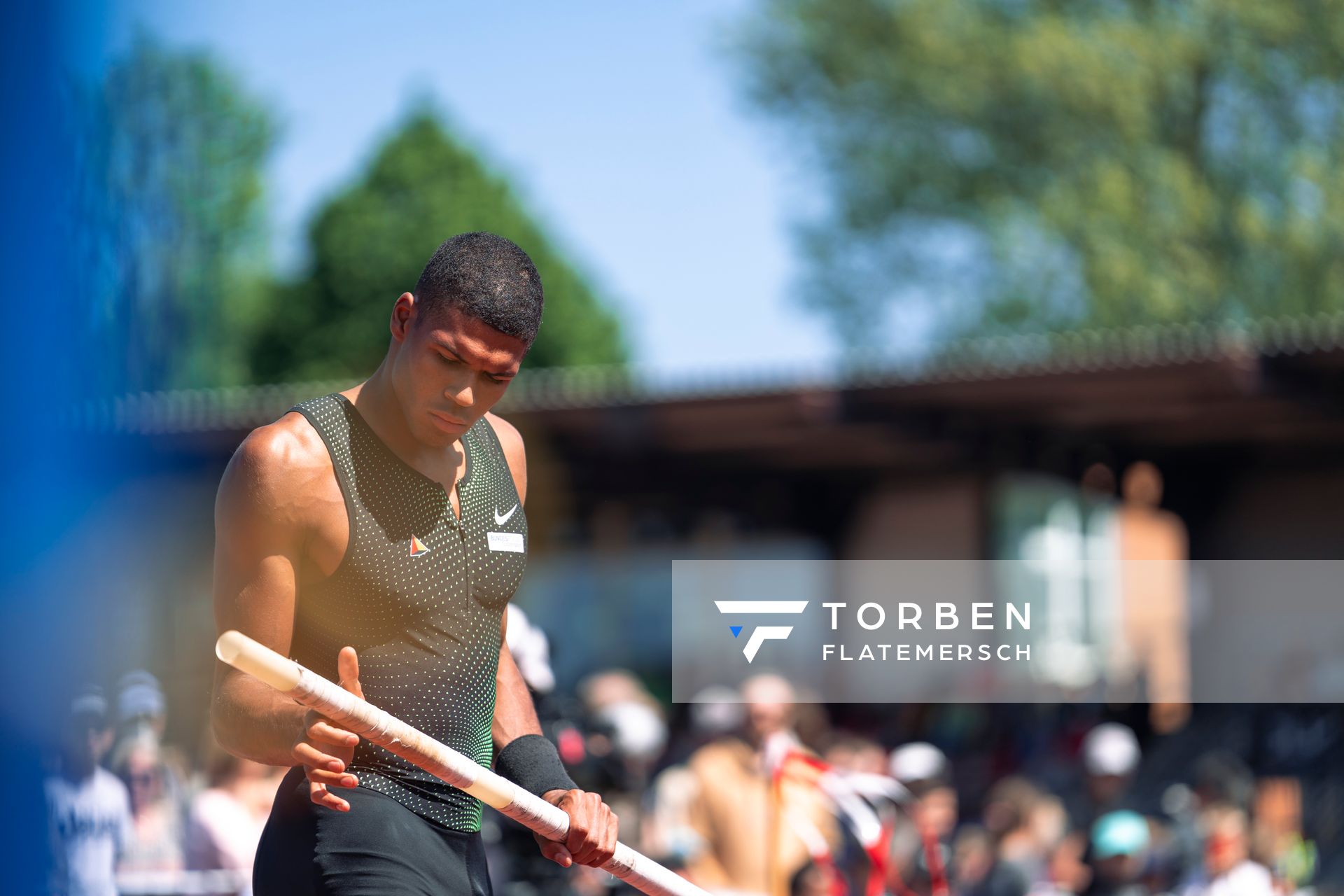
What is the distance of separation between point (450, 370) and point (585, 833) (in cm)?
78

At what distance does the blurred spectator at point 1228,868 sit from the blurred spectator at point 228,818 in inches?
173

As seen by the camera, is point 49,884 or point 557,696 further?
point 557,696

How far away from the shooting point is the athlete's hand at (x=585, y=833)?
2648 mm

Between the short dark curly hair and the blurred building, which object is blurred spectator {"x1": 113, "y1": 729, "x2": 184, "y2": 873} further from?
the short dark curly hair

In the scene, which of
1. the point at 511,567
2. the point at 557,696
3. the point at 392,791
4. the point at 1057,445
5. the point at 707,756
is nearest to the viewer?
the point at 392,791

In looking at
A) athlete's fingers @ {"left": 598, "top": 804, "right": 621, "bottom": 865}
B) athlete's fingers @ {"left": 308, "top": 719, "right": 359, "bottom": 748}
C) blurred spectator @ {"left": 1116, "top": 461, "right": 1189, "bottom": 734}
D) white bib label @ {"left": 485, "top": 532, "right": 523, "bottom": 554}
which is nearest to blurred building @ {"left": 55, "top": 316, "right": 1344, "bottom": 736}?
blurred spectator @ {"left": 1116, "top": 461, "right": 1189, "bottom": 734}

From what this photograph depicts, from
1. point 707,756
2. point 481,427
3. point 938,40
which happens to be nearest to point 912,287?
point 938,40

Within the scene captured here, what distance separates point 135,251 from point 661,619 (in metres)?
16.2

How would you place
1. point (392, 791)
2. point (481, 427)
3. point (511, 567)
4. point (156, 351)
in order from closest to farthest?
point (156, 351), point (392, 791), point (511, 567), point (481, 427)

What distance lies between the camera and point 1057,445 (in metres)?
14.7

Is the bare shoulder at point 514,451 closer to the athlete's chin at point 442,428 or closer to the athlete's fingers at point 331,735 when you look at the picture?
the athlete's chin at point 442,428

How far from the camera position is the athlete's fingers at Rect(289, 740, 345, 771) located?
91.0 inches

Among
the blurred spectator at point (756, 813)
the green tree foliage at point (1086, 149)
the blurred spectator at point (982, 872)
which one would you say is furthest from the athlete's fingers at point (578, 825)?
the green tree foliage at point (1086, 149)

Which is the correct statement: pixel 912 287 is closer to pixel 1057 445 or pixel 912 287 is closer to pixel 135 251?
pixel 1057 445
